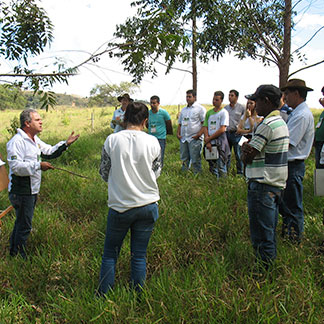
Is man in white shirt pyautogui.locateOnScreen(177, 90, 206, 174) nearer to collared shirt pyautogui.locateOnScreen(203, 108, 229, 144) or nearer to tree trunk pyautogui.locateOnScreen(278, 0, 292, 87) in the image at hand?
collared shirt pyautogui.locateOnScreen(203, 108, 229, 144)

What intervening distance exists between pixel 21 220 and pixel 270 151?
2.67m

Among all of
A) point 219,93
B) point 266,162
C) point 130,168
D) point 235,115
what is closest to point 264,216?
point 266,162

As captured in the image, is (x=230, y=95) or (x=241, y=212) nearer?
(x=241, y=212)

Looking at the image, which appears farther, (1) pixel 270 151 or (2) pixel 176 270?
(2) pixel 176 270

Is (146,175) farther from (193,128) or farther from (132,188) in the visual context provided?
(193,128)

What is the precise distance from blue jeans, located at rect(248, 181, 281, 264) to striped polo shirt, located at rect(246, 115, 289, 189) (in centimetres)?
7

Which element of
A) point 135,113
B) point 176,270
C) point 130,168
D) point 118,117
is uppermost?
point 118,117

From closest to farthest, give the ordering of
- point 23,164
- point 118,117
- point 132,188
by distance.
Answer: point 132,188 → point 23,164 → point 118,117

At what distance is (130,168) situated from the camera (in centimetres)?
245

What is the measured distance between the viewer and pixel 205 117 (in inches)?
239

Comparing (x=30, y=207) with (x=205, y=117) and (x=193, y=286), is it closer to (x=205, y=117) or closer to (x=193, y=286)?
(x=193, y=286)

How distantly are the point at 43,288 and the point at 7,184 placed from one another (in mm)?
1145

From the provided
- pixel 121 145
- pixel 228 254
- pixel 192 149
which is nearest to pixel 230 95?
pixel 192 149

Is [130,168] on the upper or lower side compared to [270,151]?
lower
